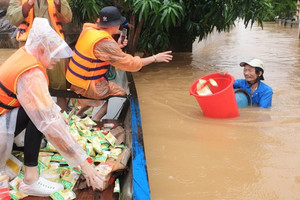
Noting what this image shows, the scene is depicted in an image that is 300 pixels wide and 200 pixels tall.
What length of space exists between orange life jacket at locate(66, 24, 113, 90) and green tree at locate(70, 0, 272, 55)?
185 cm

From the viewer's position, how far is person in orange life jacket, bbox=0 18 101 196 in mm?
1931

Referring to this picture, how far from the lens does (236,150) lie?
10.5ft

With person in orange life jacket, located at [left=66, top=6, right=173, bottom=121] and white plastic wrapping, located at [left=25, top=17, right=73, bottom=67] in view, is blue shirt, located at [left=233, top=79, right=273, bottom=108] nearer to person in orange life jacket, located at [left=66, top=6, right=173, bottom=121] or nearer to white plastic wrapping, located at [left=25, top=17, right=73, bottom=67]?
person in orange life jacket, located at [left=66, top=6, right=173, bottom=121]

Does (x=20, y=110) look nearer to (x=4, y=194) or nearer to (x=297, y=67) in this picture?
(x=4, y=194)

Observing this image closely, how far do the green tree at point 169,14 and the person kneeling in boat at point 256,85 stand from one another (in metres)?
1.65

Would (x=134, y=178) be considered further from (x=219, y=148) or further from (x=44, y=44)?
(x=219, y=148)

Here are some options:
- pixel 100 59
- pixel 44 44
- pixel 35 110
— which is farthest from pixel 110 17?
pixel 35 110

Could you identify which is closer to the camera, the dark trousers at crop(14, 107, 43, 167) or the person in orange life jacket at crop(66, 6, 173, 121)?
the dark trousers at crop(14, 107, 43, 167)

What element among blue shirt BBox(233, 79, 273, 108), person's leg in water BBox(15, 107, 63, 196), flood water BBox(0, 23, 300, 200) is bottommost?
flood water BBox(0, 23, 300, 200)

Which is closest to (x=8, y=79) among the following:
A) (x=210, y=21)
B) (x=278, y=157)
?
(x=278, y=157)

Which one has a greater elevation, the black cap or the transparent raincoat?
the black cap

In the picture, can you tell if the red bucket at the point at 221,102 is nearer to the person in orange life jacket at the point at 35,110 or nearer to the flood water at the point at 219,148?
the flood water at the point at 219,148

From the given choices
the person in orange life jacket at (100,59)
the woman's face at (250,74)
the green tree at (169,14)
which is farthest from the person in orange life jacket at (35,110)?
the green tree at (169,14)

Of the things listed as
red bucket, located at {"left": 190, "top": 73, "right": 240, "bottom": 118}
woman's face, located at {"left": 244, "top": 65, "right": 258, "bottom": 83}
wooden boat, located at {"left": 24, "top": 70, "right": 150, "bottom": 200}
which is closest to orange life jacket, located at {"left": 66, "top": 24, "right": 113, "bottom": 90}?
wooden boat, located at {"left": 24, "top": 70, "right": 150, "bottom": 200}
